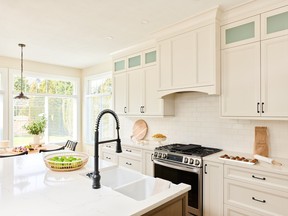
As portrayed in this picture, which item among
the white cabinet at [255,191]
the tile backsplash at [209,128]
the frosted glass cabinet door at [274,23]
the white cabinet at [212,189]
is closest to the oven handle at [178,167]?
the white cabinet at [212,189]

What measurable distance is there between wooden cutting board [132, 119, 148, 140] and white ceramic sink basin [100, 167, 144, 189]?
2.02 meters

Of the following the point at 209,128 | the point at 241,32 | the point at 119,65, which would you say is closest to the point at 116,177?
the point at 209,128

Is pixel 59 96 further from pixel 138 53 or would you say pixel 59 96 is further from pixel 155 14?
pixel 155 14

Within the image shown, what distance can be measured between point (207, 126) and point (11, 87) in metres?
4.40

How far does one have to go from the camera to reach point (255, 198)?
2119 mm

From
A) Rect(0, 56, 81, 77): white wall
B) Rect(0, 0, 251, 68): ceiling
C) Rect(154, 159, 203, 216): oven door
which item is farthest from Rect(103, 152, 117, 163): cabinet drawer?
Rect(0, 56, 81, 77): white wall

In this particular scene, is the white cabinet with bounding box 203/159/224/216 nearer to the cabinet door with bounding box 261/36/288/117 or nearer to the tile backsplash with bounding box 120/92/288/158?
the tile backsplash with bounding box 120/92/288/158

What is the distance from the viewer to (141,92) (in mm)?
3680

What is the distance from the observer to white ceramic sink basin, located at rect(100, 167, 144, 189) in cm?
190

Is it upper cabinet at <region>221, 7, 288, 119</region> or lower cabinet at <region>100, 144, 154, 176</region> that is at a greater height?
upper cabinet at <region>221, 7, 288, 119</region>

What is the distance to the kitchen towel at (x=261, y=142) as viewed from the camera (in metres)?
2.48

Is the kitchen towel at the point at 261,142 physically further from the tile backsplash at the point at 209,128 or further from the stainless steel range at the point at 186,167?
the stainless steel range at the point at 186,167

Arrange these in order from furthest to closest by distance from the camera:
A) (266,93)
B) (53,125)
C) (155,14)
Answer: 1. (53,125)
2. (155,14)
3. (266,93)

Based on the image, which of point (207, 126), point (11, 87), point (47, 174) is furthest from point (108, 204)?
point (11, 87)
